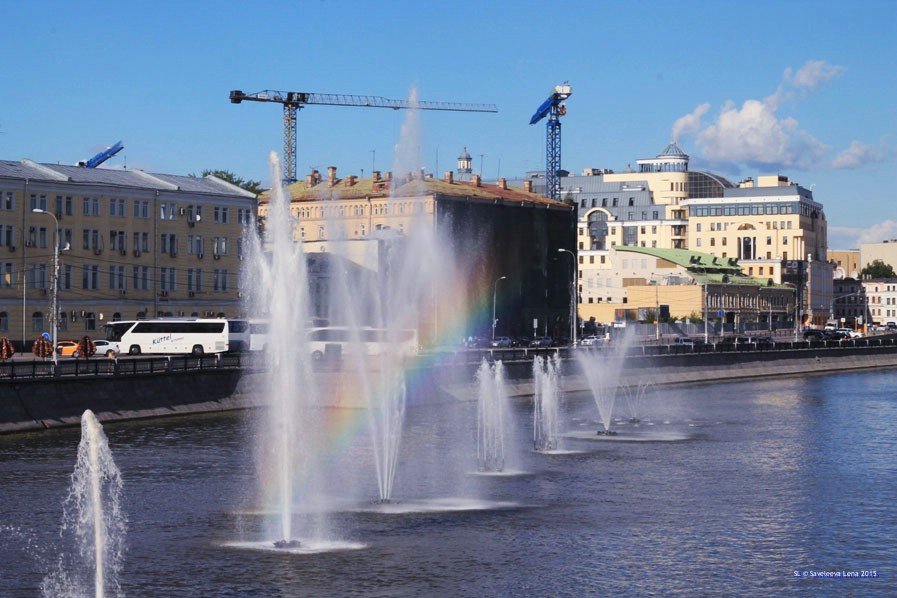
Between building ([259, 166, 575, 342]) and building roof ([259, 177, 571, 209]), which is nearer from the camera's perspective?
building ([259, 166, 575, 342])

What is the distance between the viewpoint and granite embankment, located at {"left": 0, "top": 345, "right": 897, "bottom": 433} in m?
61.8

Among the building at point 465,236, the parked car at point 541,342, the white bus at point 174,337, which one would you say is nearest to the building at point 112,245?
the white bus at point 174,337

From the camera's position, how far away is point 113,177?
4589 inches

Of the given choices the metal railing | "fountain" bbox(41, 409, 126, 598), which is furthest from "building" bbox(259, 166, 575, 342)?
"fountain" bbox(41, 409, 126, 598)

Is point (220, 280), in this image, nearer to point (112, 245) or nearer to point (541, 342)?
point (112, 245)

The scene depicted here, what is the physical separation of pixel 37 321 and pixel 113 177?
1504 cm

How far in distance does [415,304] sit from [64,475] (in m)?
85.3

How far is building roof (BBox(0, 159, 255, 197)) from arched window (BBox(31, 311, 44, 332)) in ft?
32.0

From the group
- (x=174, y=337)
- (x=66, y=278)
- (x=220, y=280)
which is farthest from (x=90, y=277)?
(x=174, y=337)

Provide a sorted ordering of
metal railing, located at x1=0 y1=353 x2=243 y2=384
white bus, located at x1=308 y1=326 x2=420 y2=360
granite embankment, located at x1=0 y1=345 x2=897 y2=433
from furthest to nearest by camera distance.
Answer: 1. white bus, located at x1=308 y1=326 x2=420 y2=360
2. granite embankment, located at x1=0 y1=345 x2=897 y2=433
3. metal railing, located at x1=0 y1=353 x2=243 y2=384

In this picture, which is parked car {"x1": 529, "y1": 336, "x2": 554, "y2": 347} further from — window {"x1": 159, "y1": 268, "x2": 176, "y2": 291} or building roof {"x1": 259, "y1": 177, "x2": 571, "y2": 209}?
window {"x1": 159, "y1": 268, "x2": 176, "y2": 291}

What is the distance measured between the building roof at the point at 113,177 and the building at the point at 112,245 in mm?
113

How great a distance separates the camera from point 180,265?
119188mm

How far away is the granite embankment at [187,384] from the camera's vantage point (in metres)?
61.8
